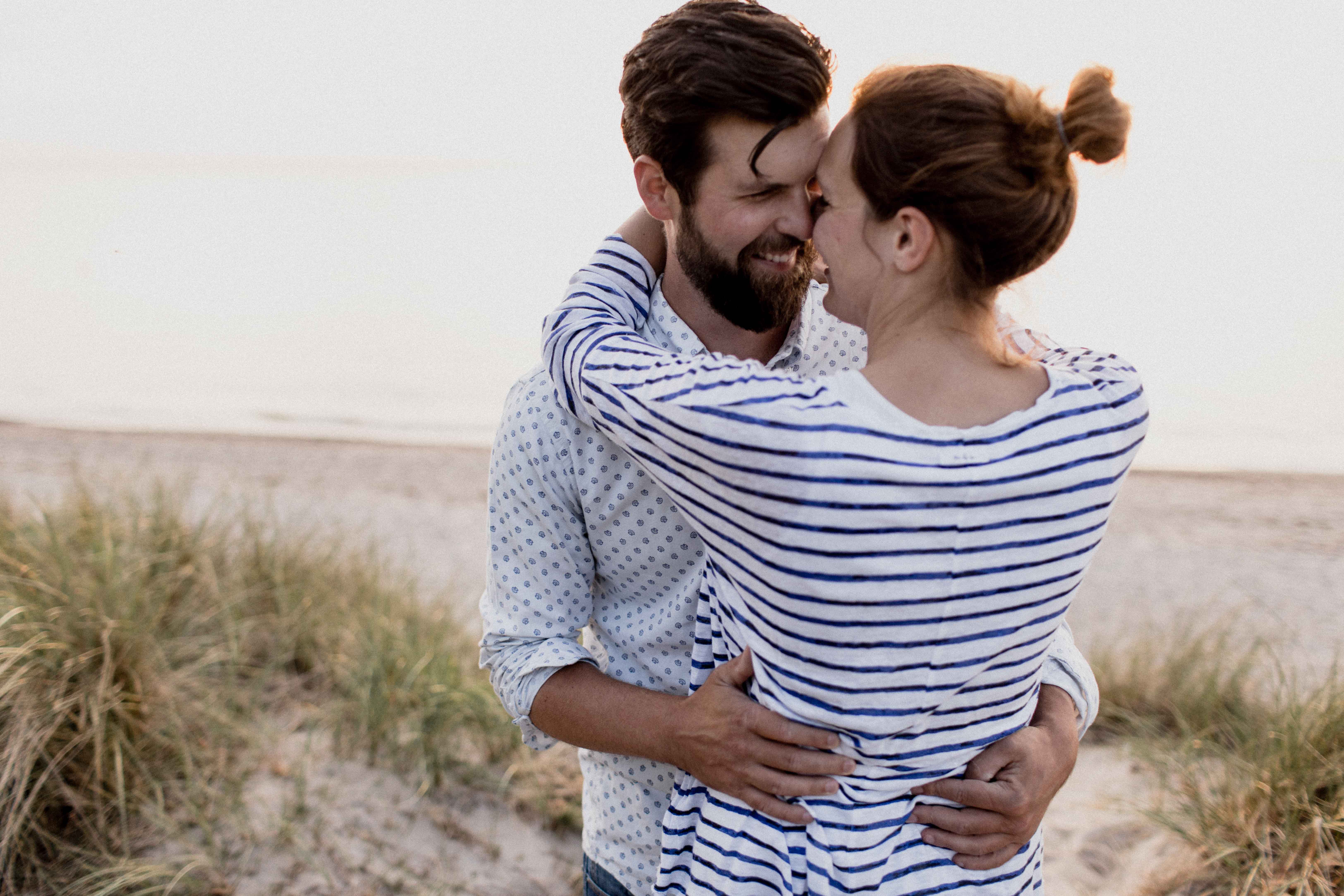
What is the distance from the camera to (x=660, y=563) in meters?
1.60

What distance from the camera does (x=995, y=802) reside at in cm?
130

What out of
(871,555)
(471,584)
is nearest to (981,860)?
(871,555)

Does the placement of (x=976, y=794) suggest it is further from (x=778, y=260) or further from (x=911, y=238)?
(x=778, y=260)

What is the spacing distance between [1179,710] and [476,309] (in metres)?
17.3

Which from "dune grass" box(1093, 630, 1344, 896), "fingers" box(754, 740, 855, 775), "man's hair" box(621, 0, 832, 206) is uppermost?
"man's hair" box(621, 0, 832, 206)

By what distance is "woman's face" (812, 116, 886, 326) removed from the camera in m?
1.35

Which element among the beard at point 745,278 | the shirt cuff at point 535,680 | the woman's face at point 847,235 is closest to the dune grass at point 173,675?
the shirt cuff at point 535,680

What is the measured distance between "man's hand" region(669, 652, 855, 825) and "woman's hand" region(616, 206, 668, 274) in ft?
2.40

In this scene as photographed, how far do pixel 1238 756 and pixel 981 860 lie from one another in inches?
97.1

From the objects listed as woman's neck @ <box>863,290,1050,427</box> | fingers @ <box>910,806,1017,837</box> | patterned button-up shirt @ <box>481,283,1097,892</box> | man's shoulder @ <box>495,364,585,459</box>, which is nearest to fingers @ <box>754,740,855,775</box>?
fingers @ <box>910,806,1017,837</box>

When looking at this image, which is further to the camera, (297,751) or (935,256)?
(297,751)

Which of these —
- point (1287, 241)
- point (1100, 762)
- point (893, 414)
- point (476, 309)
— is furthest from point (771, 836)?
point (1287, 241)

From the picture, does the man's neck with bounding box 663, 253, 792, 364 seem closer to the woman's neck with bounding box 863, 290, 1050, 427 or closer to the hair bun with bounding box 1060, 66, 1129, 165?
the woman's neck with bounding box 863, 290, 1050, 427

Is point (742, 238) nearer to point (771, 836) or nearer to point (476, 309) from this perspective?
point (771, 836)
